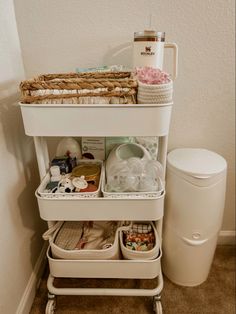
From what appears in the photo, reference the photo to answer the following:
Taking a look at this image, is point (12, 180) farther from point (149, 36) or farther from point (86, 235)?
point (149, 36)

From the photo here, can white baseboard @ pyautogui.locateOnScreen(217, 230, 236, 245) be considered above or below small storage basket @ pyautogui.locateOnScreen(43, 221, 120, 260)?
below

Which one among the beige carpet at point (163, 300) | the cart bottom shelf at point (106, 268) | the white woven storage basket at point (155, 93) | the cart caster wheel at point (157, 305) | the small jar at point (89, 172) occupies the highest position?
the white woven storage basket at point (155, 93)

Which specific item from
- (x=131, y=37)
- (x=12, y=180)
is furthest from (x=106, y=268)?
(x=131, y=37)

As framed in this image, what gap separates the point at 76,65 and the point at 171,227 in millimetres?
787

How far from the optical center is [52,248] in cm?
92

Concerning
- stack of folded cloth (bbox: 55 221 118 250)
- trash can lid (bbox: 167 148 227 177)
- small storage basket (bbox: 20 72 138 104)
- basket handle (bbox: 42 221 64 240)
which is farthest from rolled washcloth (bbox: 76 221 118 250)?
small storage basket (bbox: 20 72 138 104)

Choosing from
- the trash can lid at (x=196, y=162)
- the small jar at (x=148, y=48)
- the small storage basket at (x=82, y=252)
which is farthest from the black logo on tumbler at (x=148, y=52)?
the small storage basket at (x=82, y=252)

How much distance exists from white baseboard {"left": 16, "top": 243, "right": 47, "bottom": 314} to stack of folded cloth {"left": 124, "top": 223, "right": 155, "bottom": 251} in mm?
482

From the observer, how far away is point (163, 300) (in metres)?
1.10

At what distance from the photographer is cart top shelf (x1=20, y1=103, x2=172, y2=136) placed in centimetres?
71

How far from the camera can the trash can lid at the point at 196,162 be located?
0.94 m

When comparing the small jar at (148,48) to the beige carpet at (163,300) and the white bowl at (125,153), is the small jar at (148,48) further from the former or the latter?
the beige carpet at (163,300)

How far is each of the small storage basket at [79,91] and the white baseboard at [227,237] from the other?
102 centimetres

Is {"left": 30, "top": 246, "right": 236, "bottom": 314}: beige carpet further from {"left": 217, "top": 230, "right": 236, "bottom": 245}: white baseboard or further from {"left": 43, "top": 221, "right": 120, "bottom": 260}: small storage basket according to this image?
{"left": 43, "top": 221, "right": 120, "bottom": 260}: small storage basket
